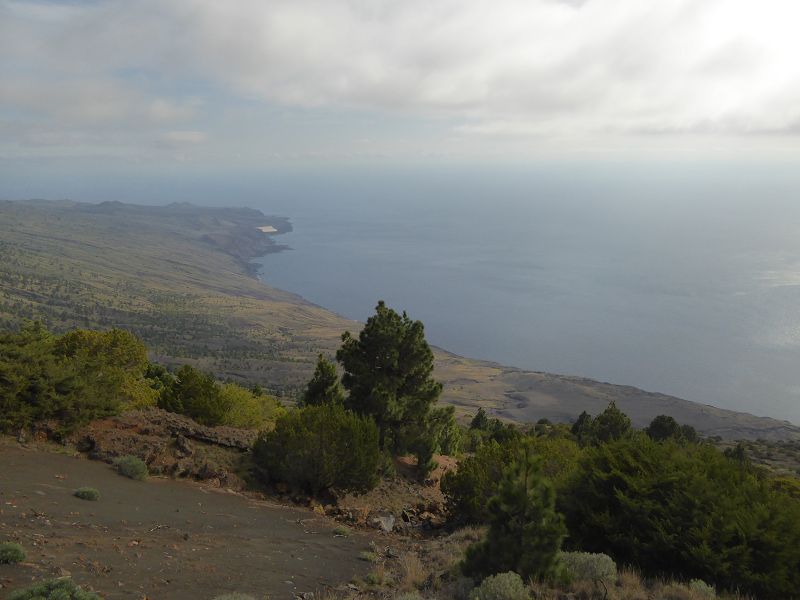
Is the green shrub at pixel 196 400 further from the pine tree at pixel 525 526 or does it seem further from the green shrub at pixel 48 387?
the pine tree at pixel 525 526

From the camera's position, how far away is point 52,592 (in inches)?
241

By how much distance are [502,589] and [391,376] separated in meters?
13.1

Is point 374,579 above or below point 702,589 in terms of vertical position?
below

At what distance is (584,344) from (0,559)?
14178cm

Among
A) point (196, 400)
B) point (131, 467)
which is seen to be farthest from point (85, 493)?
point (196, 400)

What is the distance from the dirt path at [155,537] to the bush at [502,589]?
3.33 metres

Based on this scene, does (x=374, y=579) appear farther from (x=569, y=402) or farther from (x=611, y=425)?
(x=569, y=402)

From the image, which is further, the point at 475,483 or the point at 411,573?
the point at 475,483

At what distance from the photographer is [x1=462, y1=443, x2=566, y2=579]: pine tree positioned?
24.6 ft

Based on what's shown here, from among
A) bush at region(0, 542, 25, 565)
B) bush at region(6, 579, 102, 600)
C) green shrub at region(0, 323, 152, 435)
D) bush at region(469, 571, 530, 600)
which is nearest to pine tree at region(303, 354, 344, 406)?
green shrub at region(0, 323, 152, 435)

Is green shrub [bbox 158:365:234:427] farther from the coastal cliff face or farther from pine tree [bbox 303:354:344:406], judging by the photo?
the coastal cliff face

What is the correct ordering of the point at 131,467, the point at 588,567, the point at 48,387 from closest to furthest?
the point at 588,567, the point at 131,467, the point at 48,387

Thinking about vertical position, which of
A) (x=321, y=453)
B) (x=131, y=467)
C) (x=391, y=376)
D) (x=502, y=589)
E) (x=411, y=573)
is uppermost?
(x=391, y=376)

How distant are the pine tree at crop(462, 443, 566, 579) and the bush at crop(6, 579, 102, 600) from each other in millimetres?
5301
